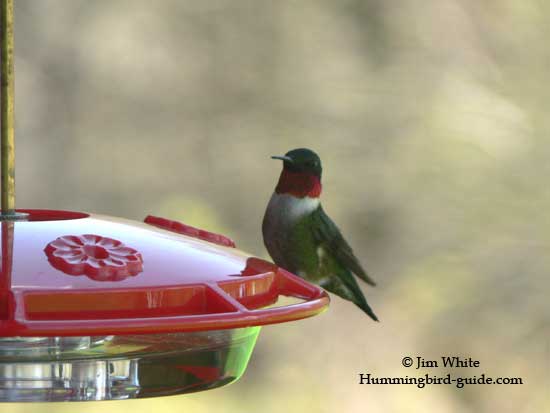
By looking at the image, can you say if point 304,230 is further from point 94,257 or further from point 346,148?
point 346,148

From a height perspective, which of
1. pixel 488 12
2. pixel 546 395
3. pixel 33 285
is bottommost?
pixel 546 395

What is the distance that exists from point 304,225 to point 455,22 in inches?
137

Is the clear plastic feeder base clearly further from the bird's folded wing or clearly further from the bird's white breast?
the bird's folded wing

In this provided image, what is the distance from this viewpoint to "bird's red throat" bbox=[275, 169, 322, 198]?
3.66 m

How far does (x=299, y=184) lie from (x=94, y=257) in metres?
1.87

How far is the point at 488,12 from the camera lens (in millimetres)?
6961

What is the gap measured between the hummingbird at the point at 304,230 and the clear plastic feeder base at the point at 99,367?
5.09ft

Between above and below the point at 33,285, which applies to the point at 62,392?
below

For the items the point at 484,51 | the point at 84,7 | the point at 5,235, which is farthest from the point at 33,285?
the point at 484,51

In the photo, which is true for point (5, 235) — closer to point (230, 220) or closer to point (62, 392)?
point (62, 392)

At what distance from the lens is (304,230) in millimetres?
3770

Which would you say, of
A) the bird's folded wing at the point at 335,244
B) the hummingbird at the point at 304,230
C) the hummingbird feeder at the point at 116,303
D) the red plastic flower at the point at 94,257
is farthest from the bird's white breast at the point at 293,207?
the red plastic flower at the point at 94,257

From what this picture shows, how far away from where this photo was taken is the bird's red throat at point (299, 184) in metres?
3.66

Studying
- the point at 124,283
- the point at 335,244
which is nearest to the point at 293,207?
the point at 335,244
